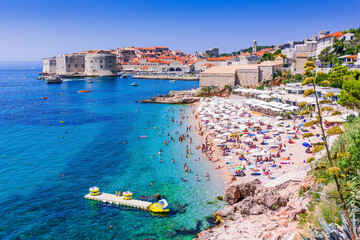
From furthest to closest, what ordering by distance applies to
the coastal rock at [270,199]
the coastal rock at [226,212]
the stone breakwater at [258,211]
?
the coastal rock at [226,212] → the coastal rock at [270,199] → the stone breakwater at [258,211]

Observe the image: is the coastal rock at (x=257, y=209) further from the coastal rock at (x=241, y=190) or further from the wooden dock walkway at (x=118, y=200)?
the wooden dock walkway at (x=118, y=200)

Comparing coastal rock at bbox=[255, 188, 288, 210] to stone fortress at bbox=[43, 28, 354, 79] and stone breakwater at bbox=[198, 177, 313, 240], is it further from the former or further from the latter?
stone fortress at bbox=[43, 28, 354, 79]

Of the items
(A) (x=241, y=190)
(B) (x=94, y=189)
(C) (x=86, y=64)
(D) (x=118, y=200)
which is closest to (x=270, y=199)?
(A) (x=241, y=190)

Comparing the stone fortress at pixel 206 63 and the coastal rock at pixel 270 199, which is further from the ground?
the stone fortress at pixel 206 63

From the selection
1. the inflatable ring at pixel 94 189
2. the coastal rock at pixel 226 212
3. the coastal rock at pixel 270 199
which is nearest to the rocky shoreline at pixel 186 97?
the inflatable ring at pixel 94 189

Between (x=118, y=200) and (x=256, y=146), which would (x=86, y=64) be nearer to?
(x=256, y=146)

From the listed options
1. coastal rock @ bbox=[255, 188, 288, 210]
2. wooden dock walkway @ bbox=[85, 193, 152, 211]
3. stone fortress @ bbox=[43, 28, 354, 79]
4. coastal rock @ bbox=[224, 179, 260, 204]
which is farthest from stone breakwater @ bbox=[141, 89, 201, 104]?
coastal rock @ bbox=[255, 188, 288, 210]

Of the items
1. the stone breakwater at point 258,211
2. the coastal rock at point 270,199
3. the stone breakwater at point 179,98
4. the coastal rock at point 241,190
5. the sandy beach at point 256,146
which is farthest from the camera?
the stone breakwater at point 179,98
